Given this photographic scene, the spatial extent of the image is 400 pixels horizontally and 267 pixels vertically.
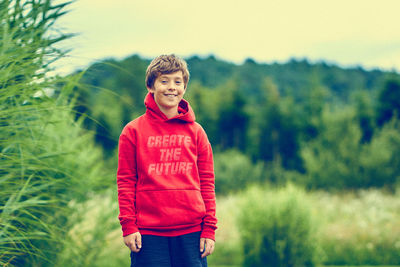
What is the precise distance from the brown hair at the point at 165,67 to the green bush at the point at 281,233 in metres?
4.24

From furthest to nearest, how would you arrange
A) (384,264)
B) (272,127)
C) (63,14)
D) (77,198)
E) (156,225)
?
1. (272,127)
2. (384,264)
3. (77,198)
4. (63,14)
5. (156,225)

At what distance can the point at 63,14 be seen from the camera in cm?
236

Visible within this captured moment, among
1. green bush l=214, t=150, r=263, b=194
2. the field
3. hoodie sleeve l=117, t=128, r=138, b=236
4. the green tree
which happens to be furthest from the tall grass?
the green tree

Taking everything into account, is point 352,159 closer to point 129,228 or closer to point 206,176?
point 206,176

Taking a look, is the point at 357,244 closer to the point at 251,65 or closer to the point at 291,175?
the point at 291,175

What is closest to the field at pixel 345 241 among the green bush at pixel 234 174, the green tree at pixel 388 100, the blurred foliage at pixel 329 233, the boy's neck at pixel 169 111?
the blurred foliage at pixel 329 233

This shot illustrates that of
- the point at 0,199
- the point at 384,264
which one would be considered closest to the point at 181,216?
the point at 0,199

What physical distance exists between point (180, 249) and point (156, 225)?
0.16m

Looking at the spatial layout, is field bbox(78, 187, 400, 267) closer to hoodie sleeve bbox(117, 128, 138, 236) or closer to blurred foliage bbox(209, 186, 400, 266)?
blurred foliage bbox(209, 186, 400, 266)

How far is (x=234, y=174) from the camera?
26625 millimetres

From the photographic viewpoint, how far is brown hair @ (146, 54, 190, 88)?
190cm

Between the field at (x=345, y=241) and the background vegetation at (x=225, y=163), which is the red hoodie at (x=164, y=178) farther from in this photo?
the field at (x=345, y=241)

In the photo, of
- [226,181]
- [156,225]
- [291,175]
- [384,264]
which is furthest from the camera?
[291,175]

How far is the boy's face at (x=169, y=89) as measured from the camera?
74.7 inches
